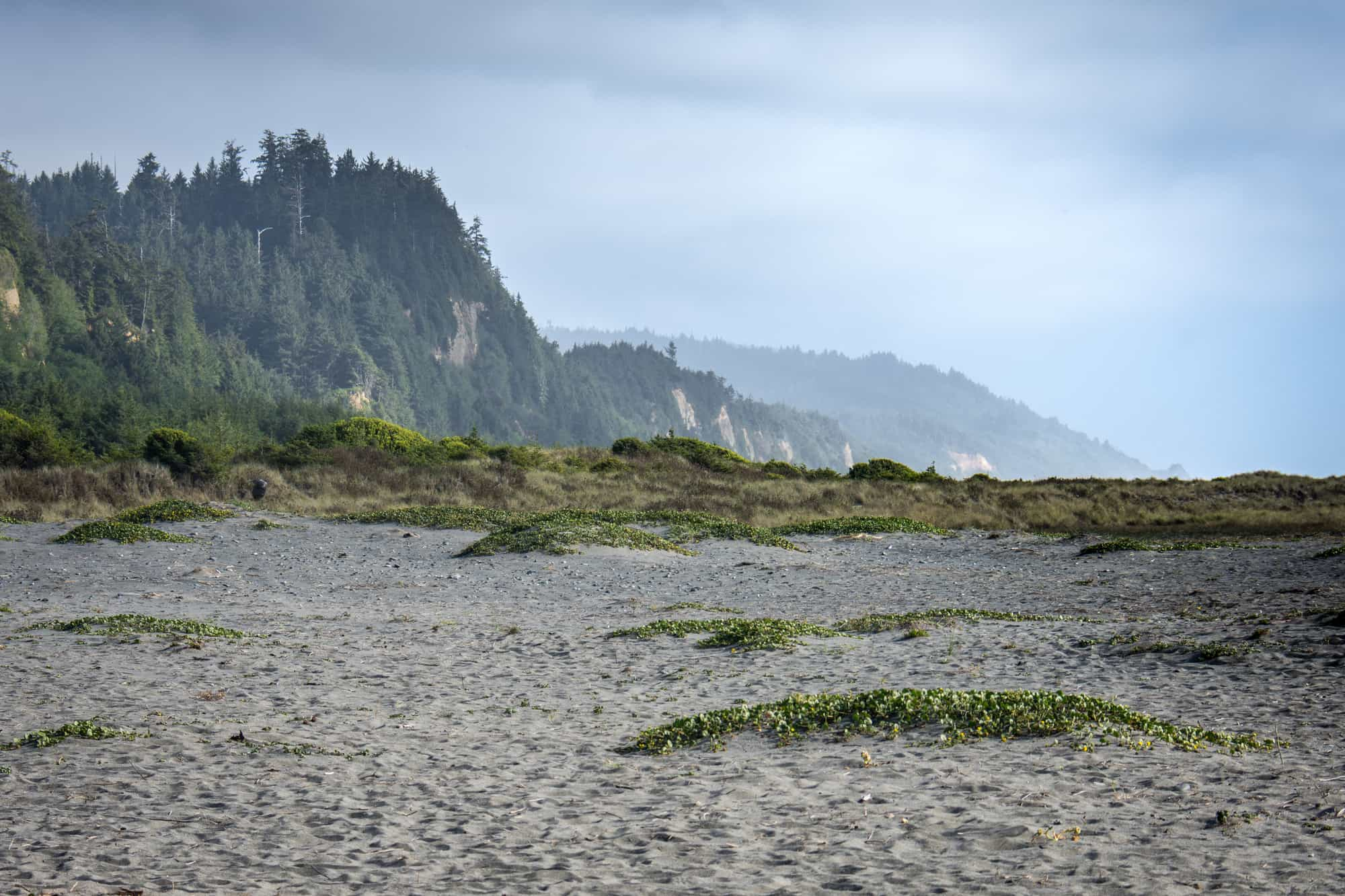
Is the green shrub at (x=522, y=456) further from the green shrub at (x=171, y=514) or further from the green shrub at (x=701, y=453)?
the green shrub at (x=171, y=514)

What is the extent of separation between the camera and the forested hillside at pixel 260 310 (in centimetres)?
8988

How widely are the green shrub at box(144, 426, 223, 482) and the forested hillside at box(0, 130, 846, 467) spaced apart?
61.6ft

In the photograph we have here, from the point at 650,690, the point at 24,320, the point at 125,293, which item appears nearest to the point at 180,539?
the point at 650,690

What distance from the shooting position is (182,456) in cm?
3491

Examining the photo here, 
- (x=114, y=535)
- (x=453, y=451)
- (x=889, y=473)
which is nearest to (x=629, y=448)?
(x=453, y=451)

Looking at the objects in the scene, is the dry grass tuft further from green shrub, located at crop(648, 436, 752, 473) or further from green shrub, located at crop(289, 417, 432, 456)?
green shrub, located at crop(648, 436, 752, 473)

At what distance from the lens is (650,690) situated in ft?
34.8

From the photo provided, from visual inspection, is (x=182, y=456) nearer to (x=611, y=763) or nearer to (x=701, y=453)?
(x=701, y=453)

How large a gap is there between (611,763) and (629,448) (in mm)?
42486

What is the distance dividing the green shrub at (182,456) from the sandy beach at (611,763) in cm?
1827

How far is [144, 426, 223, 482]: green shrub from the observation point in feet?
113

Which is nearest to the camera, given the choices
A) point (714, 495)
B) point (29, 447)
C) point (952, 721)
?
point (952, 721)

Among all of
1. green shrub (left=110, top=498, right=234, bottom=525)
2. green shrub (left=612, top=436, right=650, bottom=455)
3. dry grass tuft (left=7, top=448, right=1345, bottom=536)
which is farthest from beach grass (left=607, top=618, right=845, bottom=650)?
green shrub (left=612, top=436, right=650, bottom=455)

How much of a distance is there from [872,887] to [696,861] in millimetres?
1021
